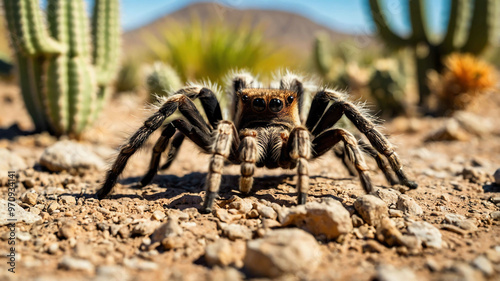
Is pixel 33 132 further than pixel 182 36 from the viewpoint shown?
No

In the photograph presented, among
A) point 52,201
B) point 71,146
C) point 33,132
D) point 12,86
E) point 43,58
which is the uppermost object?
point 12,86

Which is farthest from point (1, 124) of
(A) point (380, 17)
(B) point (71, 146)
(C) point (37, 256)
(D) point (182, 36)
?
(A) point (380, 17)

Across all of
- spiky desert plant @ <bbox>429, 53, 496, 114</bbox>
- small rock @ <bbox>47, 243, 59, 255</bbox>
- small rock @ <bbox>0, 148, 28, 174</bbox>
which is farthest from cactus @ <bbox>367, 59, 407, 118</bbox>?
small rock @ <bbox>47, 243, 59, 255</bbox>

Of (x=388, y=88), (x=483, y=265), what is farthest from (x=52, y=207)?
→ (x=388, y=88)

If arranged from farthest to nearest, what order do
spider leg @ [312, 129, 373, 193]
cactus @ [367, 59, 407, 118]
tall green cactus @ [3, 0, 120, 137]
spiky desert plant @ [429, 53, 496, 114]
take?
cactus @ [367, 59, 407, 118] < spiky desert plant @ [429, 53, 496, 114] < tall green cactus @ [3, 0, 120, 137] < spider leg @ [312, 129, 373, 193]

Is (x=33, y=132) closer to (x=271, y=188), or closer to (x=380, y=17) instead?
(x=271, y=188)

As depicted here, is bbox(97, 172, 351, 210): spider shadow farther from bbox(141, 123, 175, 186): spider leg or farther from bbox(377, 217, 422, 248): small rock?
bbox(377, 217, 422, 248): small rock
